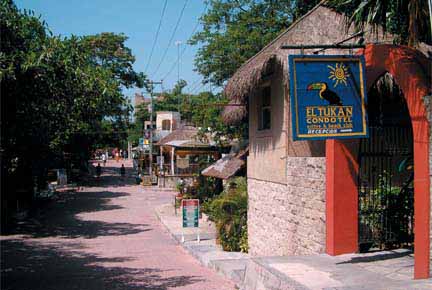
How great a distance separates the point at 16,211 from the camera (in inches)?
979

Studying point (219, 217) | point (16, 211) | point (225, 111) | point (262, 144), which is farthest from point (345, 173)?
point (16, 211)

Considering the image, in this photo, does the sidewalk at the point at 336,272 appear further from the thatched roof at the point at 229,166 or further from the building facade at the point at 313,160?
the thatched roof at the point at 229,166

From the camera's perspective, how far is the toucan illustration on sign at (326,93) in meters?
8.11

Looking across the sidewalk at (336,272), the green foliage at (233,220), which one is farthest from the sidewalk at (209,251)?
the sidewalk at (336,272)

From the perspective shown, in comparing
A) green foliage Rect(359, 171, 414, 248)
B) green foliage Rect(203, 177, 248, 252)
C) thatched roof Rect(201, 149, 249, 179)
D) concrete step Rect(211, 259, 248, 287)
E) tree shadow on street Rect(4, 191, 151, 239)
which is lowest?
tree shadow on street Rect(4, 191, 151, 239)

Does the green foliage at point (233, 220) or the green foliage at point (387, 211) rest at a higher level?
the green foliage at point (387, 211)

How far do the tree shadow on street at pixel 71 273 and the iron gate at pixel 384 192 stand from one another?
405 centimetres

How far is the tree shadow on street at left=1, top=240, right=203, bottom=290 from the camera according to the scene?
1095 centimetres

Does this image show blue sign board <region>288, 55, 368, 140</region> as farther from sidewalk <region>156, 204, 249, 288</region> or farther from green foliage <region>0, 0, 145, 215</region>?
green foliage <region>0, 0, 145, 215</region>

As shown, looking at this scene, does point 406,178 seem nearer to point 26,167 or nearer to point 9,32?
point 9,32

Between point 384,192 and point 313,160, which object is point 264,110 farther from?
point 384,192

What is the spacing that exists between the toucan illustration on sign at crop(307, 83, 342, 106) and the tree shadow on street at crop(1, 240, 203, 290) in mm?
5093

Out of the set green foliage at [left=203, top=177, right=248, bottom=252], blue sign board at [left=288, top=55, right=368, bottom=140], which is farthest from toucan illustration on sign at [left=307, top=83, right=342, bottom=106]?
green foliage at [left=203, top=177, right=248, bottom=252]

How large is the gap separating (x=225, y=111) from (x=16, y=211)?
11.8 m
